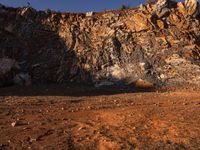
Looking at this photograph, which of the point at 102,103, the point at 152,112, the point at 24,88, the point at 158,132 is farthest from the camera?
the point at 24,88

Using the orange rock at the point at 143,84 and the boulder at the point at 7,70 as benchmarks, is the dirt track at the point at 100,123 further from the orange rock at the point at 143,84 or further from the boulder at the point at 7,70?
the boulder at the point at 7,70

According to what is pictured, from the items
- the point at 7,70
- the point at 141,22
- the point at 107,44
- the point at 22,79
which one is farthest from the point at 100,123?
the point at 141,22

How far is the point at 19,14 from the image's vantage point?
19.2m

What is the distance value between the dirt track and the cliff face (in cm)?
431

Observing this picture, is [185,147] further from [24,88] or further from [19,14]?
[19,14]

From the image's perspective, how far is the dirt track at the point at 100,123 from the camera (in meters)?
7.50

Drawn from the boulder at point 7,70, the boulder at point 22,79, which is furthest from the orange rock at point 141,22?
the boulder at point 7,70

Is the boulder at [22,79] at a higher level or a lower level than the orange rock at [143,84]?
higher

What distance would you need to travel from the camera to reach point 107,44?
1831cm

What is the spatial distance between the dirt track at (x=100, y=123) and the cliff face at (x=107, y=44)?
431 centimetres

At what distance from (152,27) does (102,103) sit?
7970mm

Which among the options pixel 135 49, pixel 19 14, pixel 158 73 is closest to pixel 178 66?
pixel 158 73

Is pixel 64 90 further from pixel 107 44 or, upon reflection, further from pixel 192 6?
pixel 192 6

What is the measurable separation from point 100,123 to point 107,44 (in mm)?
9711
